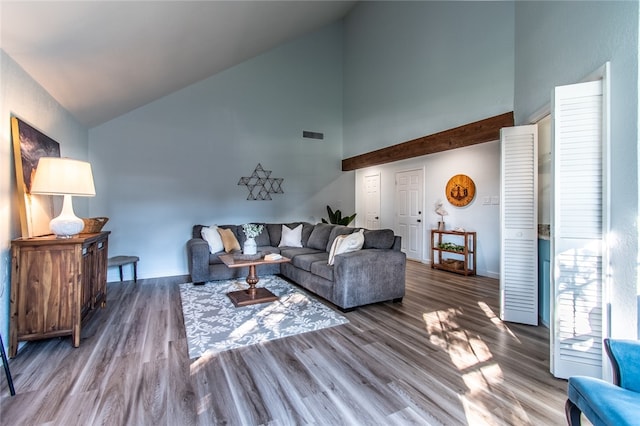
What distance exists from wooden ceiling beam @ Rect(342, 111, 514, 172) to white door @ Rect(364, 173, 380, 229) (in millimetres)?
879

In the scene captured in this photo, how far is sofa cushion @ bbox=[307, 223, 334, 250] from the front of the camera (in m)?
4.74

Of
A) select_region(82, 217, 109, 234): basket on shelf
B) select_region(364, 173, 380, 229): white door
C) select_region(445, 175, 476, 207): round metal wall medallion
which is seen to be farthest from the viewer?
select_region(364, 173, 380, 229): white door

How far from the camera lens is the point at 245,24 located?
3936mm

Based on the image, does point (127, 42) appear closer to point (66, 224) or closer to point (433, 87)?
point (66, 224)

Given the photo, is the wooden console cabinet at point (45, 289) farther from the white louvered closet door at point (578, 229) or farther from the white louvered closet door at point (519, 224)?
the white louvered closet door at point (519, 224)

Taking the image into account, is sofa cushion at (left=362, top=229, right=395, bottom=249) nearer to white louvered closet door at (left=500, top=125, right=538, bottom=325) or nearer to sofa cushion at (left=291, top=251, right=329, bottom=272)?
sofa cushion at (left=291, top=251, right=329, bottom=272)

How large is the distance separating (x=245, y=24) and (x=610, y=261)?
4.47 meters

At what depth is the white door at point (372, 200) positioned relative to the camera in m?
7.11

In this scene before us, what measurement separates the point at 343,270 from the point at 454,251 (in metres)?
2.73

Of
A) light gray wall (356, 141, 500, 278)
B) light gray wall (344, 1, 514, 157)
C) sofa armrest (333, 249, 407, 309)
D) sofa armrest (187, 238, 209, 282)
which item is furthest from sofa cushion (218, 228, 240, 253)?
light gray wall (356, 141, 500, 278)

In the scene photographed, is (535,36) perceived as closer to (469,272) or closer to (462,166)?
(462,166)

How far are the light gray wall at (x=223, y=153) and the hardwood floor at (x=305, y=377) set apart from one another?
2.28 metres

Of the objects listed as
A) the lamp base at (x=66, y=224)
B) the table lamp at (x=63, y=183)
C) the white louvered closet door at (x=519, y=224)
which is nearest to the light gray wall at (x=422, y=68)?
the white louvered closet door at (x=519, y=224)

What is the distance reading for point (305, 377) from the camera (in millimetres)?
1965
